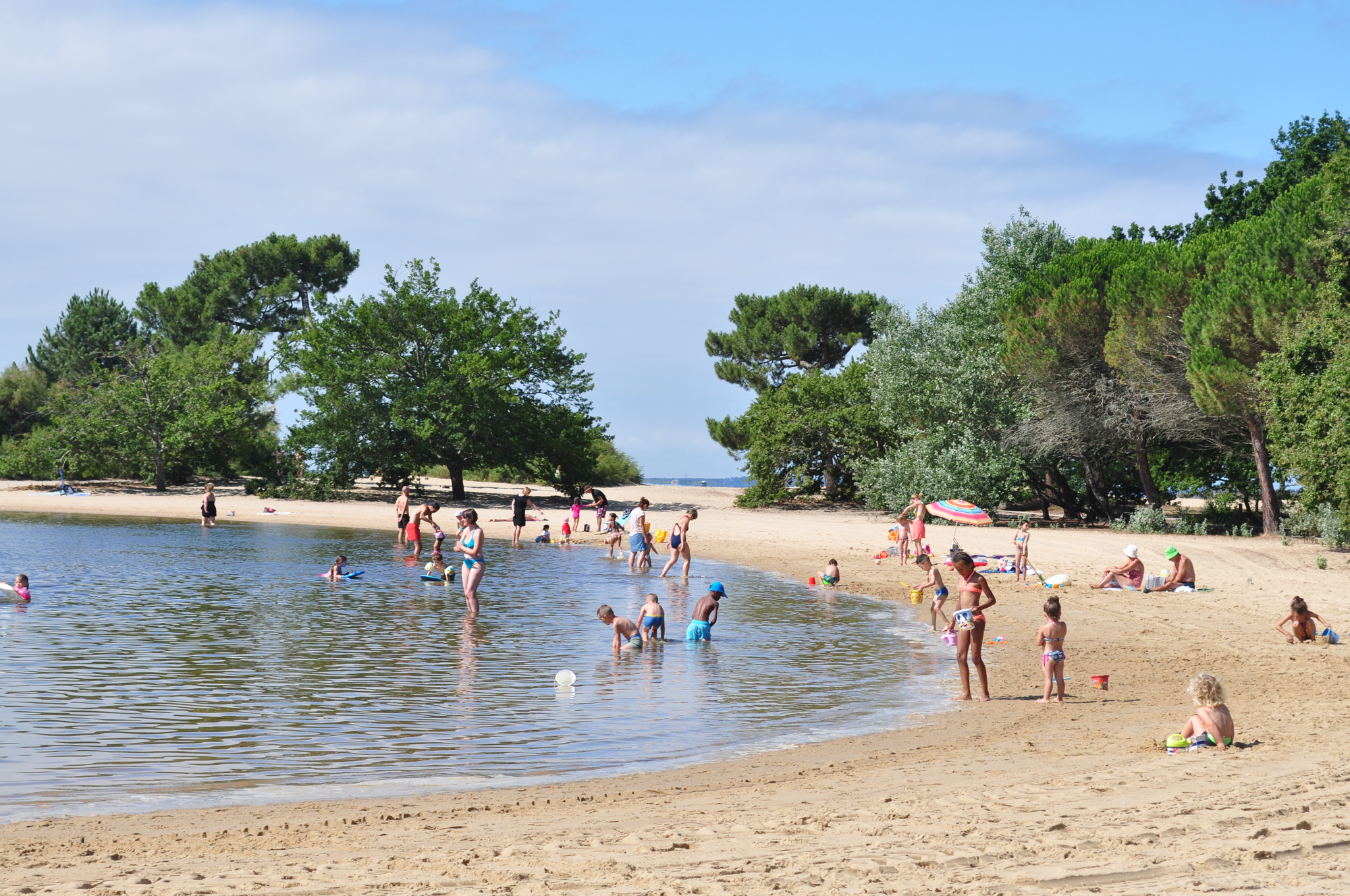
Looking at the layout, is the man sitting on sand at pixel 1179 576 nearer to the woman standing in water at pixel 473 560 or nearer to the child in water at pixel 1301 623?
the child in water at pixel 1301 623

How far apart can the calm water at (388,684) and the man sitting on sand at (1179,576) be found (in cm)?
557

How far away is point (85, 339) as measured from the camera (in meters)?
65.5

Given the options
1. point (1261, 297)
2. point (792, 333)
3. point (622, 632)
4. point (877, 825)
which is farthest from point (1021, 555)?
point (792, 333)

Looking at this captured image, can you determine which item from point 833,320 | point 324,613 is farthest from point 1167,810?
point 833,320

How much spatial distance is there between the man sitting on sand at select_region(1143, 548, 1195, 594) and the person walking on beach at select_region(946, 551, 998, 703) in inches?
417

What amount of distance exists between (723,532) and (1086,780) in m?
28.5

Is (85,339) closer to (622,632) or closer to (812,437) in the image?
(812,437)

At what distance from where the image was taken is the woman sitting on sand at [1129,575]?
21547 mm

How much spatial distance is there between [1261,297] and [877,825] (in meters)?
25.5

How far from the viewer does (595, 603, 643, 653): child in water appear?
1509 centimetres

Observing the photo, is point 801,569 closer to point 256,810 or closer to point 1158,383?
point 1158,383

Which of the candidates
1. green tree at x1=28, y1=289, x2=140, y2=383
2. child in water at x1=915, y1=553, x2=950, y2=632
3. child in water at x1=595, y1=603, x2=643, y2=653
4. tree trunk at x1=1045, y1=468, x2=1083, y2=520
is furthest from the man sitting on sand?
green tree at x1=28, y1=289, x2=140, y2=383

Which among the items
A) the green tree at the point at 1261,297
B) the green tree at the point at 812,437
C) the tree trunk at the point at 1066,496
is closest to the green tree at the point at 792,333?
the green tree at the point at 812,437

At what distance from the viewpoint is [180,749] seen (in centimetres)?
938
